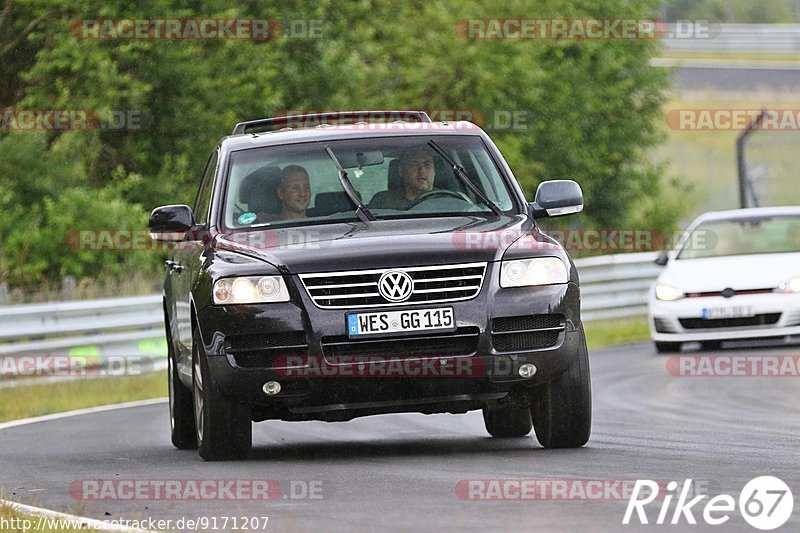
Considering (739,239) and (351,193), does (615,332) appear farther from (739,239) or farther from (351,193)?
(351,193)

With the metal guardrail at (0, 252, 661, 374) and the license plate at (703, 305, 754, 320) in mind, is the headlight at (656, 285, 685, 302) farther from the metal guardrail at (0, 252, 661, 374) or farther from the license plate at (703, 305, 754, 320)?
the metal guardrail at (0, 252, 661, 374)

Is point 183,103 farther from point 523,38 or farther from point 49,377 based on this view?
point 49,377

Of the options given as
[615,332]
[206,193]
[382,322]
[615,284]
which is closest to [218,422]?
[382,322]

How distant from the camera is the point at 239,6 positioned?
1264 inches

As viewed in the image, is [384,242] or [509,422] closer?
[384,242]

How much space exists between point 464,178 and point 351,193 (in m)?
0.69

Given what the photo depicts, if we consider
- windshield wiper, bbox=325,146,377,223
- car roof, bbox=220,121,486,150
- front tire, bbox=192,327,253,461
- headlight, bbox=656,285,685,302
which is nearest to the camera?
front tire, bbox=192,327,253,461

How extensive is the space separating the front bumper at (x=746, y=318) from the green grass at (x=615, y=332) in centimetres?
377

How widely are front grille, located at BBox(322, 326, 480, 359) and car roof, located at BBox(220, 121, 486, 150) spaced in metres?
1.87

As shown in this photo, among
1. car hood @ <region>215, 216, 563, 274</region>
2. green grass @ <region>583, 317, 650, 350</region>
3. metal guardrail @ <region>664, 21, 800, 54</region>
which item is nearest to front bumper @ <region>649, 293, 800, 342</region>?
green grass @ <region>583, 317, 650, 350</region>

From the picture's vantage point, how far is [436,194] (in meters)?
10.7

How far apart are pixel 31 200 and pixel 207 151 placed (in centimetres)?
484

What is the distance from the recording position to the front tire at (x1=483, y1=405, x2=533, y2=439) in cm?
1146

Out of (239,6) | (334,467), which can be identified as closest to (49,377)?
(334,467)
